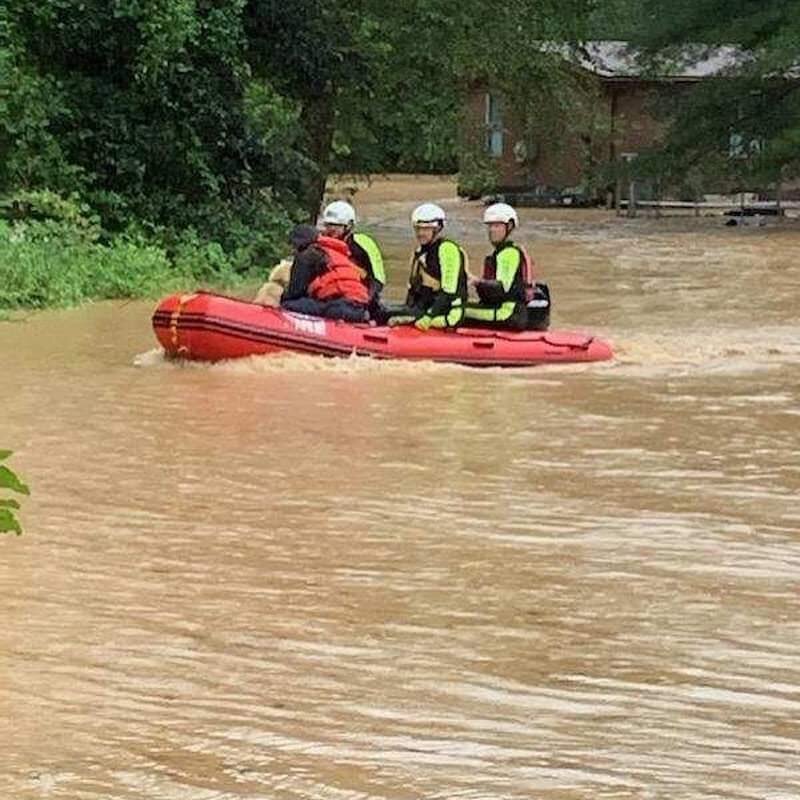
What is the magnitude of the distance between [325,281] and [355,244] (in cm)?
56

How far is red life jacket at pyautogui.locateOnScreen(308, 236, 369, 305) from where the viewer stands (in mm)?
15242

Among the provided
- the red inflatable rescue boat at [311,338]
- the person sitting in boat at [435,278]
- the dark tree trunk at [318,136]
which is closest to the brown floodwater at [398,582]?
the red inflatable rescue boat at [311,338]

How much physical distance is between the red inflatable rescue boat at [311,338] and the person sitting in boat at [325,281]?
20 cm

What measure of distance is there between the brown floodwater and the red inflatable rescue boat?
6.6 inches

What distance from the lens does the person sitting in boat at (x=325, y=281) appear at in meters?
15.2

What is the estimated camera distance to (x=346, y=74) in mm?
26109

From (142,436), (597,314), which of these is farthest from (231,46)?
(142,436)

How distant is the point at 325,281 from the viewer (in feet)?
50.0

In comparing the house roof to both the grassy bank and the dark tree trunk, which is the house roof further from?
the grassy bank

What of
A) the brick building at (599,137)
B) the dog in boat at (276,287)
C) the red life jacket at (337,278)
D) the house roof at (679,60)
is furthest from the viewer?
the brick building at (599,137)

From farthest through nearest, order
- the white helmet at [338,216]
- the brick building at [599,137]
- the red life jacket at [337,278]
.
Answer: the brick building at [599,137] → the white helmet at [338,216] → the red life jacket at [337,278]

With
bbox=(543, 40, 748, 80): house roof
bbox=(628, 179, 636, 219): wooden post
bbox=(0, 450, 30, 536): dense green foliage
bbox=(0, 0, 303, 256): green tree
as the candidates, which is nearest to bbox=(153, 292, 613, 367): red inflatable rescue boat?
bbox=(0, 0, 303, 256): green tree

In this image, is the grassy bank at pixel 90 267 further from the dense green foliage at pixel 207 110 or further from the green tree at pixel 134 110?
the green tree at pixel 134 110

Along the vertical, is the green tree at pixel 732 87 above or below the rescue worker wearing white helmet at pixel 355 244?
above
